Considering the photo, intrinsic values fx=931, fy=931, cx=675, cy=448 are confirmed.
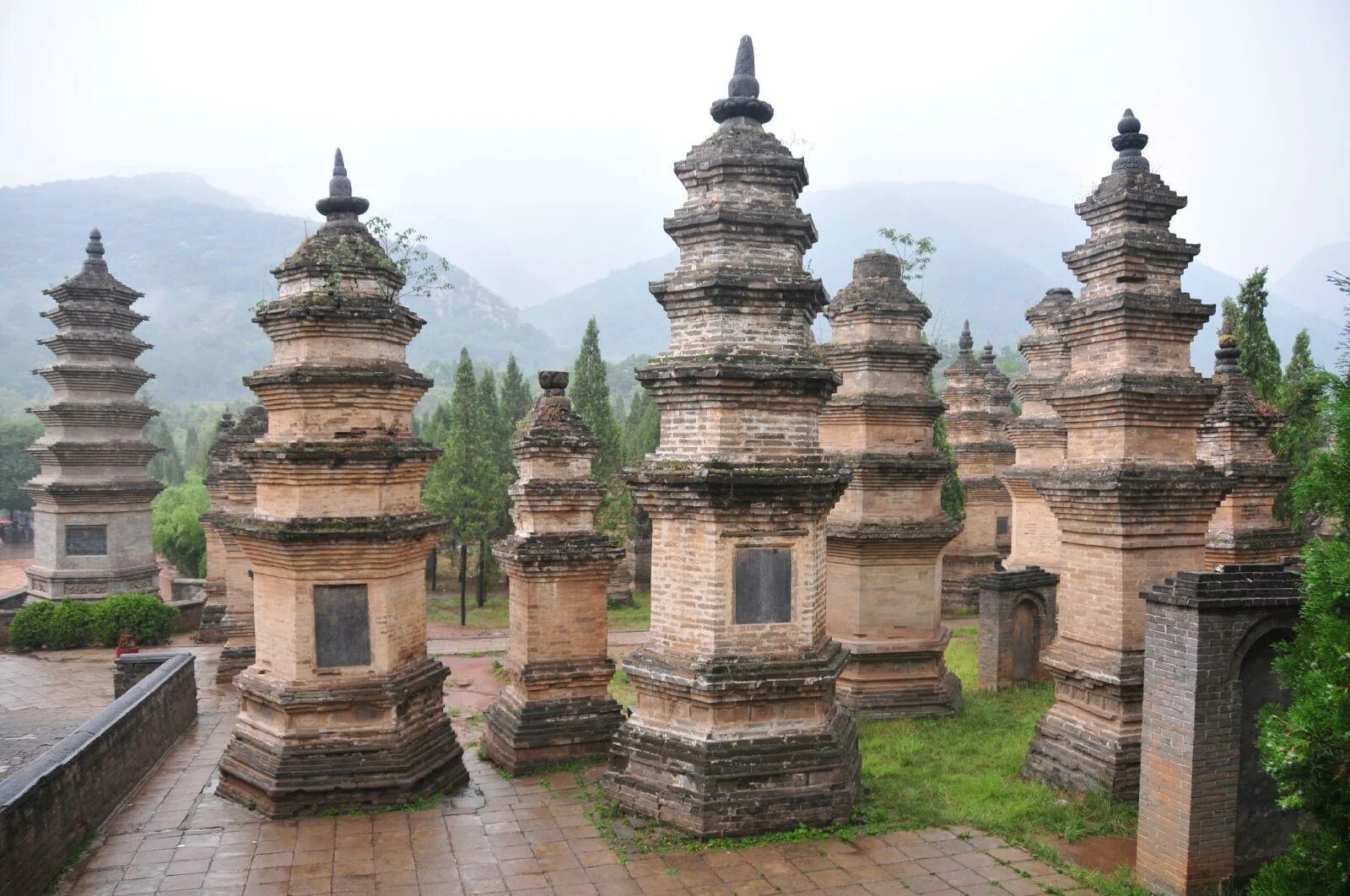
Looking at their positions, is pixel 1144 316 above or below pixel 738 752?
above

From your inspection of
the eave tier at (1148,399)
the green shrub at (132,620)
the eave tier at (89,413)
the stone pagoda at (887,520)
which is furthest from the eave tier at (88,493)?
the eave tier at (1148,399)

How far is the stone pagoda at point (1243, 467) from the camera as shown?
50.4 ft

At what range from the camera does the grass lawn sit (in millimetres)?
28297

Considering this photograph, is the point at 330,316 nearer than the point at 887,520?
Yes

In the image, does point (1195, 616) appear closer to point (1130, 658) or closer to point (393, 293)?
point (1130, 658)

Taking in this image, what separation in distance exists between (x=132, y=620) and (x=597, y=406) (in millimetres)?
17077

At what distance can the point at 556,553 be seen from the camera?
1319 centimetres

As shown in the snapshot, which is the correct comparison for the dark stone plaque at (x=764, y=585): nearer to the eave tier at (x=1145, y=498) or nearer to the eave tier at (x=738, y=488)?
the eave tier at (x=738, y=488)

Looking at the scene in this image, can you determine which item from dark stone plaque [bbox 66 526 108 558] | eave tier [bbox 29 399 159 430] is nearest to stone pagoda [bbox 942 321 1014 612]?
eave tier [bbox 29 399 159 430]

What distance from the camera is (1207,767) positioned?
851 cm

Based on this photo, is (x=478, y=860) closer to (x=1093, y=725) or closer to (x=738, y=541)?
(x=738, y=541)

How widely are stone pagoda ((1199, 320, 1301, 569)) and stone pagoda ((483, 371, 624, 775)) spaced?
33.5ft

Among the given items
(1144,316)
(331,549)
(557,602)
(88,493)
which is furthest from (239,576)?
(1144,316)

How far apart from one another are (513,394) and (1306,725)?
44154 millimetres
